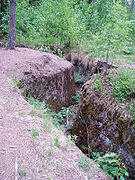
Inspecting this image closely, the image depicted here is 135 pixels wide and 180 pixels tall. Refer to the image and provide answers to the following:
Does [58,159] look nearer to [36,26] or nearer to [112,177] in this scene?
[112,177]

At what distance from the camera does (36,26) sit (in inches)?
395

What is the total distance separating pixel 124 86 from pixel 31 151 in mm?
2529

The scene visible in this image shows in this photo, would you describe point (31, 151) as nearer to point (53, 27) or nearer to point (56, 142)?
point (56, 142)

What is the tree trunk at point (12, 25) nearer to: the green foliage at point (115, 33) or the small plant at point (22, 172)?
the green foliage at point (115, 33)

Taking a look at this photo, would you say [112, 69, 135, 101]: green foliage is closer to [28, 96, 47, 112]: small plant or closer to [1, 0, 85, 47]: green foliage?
[28, 96, 47, 112]: small plant

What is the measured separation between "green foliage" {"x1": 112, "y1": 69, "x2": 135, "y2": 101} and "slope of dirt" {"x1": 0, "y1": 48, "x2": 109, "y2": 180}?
5.47 ft

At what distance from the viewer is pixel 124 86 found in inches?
177

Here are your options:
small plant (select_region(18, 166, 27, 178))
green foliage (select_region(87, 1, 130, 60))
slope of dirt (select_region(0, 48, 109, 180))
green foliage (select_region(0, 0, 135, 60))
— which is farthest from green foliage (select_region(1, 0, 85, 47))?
small plant (select_region(18, 166, 27, 178))

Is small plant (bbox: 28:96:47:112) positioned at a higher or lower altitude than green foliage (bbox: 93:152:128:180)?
higher

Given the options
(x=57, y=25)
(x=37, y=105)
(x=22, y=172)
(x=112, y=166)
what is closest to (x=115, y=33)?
(x=37, y=105)

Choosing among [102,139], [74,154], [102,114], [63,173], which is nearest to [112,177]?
[74,154]

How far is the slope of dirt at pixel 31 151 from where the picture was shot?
2.46 m

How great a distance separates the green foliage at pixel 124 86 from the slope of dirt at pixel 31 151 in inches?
65.7

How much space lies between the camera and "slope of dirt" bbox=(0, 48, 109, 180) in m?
2.46
